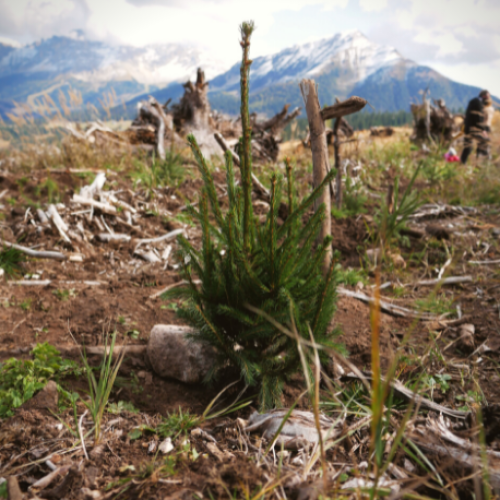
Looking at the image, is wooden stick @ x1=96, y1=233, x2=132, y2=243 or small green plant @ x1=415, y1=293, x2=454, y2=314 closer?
small green plant @ x1=415, y1=293, x2=454, y2=314

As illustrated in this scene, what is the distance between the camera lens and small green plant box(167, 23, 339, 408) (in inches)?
65.7

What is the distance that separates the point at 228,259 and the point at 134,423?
98 cm

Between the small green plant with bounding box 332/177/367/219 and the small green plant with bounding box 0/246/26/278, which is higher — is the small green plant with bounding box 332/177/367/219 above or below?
above

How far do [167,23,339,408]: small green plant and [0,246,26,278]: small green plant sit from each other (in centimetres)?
272

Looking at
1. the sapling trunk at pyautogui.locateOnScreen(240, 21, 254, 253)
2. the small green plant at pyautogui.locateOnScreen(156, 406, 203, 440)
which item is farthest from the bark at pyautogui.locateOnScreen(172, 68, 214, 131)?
the small green plant at pyautogui.locateOnScreen(156, 406, 203, 440)

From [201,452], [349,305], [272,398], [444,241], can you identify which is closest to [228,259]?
[272,398]

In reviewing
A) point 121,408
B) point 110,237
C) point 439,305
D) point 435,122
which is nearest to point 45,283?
point 110,237

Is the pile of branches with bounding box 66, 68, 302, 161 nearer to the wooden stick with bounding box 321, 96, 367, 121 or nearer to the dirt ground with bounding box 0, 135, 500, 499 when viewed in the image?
the dirt ground with bounding box 0, 135, 500, 499

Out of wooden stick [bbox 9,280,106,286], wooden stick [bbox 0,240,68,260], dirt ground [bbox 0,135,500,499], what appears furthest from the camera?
wooden stick [bbox 0,240,68,260]

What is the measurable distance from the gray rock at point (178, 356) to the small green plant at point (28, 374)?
1.59ft

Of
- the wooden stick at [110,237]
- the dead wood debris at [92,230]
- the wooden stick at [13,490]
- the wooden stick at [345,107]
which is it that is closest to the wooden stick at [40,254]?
the dead wood debris at [92,230]

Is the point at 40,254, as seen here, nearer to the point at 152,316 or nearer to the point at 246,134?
the point at 152,316

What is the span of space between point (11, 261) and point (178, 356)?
9.11 feet

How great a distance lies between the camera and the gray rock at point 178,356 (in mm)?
2156
